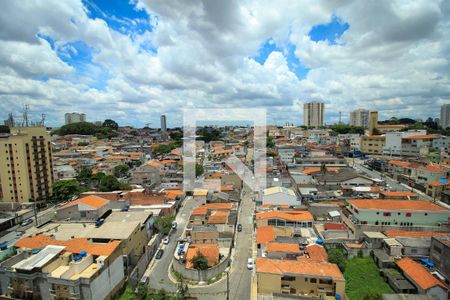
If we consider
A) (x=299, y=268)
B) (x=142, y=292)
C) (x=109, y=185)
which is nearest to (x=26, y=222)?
(x=109, y=185)

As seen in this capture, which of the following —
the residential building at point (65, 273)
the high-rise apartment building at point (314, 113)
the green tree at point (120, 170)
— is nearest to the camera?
the residential building at point (65, 273)

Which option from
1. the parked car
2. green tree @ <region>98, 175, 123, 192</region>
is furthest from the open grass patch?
the parked car

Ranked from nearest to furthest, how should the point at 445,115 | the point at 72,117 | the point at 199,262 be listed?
1. the point at 199,262
2. the point at 445,115
3. the point at 72,117

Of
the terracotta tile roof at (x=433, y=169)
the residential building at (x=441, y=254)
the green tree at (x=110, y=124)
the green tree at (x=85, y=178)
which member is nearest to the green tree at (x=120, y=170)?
the green tree at (x=85, y=178)

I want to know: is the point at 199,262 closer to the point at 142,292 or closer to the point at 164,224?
the point at 142,292

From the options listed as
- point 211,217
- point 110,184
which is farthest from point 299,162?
point 110,184

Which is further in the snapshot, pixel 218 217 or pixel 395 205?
pixel 218 217

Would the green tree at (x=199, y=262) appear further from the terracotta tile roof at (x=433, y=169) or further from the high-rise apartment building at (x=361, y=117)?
the high-rise apartment building at (x=361, y=117)
